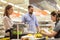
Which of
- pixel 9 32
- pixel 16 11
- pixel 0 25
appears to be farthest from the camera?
pixel 16 11

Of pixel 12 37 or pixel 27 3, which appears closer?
pixel 12 37

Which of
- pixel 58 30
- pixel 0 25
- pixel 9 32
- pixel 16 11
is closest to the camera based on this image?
pixel 58 30

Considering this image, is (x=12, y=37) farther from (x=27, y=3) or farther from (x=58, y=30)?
(x=27, y=3)

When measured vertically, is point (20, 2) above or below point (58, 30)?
above

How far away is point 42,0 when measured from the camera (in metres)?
6.75

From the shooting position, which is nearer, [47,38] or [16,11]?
[47,38]


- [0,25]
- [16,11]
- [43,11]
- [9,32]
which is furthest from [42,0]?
[9,32]

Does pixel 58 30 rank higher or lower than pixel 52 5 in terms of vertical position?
lower

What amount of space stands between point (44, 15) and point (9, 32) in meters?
3.16

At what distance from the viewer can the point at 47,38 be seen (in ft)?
11.2

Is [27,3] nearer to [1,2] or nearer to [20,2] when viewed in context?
Answer: [20,2]

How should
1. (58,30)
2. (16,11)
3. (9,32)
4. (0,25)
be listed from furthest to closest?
(16,11), (0,25), (9,32), (58,30)

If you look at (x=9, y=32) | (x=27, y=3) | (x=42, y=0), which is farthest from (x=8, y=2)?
(x=9, y=32)

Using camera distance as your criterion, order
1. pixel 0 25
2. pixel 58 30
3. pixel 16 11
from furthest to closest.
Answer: pixel 16 11 < pixel 0 25 < pixel 58 30
